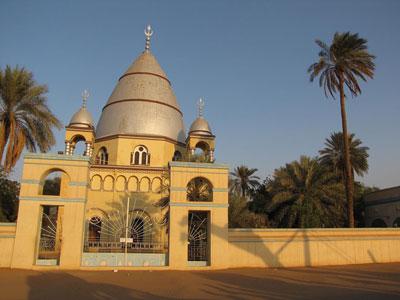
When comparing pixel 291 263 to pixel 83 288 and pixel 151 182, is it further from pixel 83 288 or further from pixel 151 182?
pixel 151 182

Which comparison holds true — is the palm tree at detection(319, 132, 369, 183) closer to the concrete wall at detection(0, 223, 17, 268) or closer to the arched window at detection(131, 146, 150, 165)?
the arched window at detection(131, 146, 150, 165)

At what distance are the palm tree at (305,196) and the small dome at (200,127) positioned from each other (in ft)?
22.2

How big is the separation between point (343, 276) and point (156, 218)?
14.2 meters

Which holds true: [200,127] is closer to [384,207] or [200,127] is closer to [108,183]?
[108,183]

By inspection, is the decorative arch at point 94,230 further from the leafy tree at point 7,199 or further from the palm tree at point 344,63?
the palm tree at point 344,63

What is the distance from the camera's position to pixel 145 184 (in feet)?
85.5

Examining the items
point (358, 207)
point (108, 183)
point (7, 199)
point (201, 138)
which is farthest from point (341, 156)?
point (7, 199)

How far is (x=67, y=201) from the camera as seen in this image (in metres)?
14.1

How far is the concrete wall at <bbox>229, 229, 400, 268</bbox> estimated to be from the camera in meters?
15.3

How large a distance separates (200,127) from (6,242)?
60.0 ft

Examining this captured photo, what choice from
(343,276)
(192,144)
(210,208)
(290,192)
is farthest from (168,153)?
(343,276)

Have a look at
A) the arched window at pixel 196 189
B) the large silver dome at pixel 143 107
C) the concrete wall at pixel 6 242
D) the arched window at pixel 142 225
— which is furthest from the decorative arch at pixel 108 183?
the concrete wall at pixel 6 242

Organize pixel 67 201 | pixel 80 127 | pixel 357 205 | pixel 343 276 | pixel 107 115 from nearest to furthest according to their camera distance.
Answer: pixel 343 276
pixel 67 201
pixel 80 127
pixel 107 115
pixel 357 205

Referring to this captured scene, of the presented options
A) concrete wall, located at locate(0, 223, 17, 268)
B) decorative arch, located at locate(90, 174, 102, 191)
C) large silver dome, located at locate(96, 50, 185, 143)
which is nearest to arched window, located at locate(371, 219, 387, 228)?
large silver dome, located at locate(96, 50, 185, 143)
